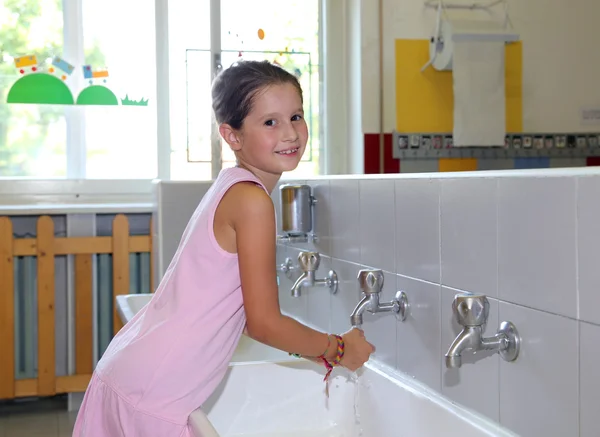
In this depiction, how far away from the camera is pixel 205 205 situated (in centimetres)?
109

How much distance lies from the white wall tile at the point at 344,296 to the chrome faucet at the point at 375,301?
0.20 m

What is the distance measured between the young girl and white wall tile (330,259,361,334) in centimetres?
41

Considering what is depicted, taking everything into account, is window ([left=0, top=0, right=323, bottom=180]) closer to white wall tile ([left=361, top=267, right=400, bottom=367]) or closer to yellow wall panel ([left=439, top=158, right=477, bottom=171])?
yellow wall panel ([left=439, top=158, right=477, bottom=171])

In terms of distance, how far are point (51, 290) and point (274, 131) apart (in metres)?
2.04

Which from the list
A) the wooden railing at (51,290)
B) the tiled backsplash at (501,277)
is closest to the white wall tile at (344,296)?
the tiled backsplash at (501,277)

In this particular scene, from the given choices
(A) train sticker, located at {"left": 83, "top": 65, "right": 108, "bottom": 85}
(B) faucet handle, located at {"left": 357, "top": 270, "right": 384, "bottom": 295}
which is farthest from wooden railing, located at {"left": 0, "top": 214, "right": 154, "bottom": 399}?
(B) faucet handle, located at {"left": 357, "top": 270, "right": 384, "bottom": 295}

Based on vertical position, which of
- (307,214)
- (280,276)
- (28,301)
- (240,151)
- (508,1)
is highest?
(508,1)

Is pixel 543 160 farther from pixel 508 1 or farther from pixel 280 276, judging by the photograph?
pixel 280 276

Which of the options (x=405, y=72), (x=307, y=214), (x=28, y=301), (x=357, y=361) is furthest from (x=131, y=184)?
(x=357, y=361)

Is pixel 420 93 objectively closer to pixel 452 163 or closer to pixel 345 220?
pixel 452 163

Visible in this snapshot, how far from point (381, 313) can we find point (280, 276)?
725mm

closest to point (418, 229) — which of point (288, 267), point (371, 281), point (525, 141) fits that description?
point (371, 281)

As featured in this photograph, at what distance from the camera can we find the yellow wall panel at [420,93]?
2920 mm

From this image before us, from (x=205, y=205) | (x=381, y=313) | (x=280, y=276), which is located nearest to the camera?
(x=205, y=205)
